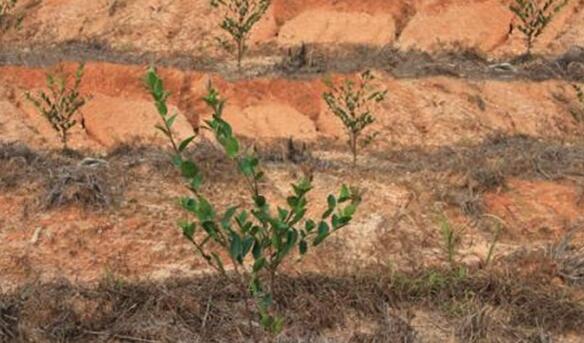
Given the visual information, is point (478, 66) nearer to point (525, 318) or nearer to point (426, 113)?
point (426, 113)

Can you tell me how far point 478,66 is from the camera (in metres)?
11.7

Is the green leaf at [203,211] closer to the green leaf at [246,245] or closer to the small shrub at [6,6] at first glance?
the green leaf at [246,245]

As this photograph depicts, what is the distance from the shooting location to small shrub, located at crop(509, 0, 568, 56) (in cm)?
1156

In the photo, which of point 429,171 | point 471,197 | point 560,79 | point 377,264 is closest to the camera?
point 377,264

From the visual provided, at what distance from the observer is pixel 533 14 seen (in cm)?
1183

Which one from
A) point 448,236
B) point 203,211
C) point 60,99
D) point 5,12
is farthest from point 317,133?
point 203,211

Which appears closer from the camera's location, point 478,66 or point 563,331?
point 563,331

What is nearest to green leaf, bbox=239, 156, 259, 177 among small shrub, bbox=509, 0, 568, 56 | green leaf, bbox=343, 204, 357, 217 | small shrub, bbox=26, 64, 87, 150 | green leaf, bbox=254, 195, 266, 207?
green leaf, bbox=254, 195, 266, 207

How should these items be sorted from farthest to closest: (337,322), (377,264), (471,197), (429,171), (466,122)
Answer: (466,122), (429,171), (471,197), (377,264), (337,322)

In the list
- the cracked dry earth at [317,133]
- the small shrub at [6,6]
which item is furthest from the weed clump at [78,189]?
the small shrub at [6,6]

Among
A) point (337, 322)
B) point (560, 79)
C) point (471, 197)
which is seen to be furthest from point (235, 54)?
point (337, 322)

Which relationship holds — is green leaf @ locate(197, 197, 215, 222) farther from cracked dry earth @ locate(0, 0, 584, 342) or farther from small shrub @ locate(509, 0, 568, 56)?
small shrub @ locate(509, 0, 568, 56)

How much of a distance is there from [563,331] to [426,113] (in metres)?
5.62

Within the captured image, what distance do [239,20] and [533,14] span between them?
15.0ft
